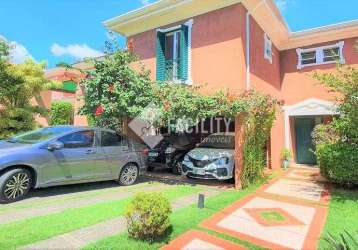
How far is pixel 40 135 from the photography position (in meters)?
7.96

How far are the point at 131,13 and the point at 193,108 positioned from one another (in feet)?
20.0

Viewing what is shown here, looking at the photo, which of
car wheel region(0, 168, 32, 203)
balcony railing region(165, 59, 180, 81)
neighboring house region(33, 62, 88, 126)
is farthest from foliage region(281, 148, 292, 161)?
neighboring house region(33, 62, 88, 126)

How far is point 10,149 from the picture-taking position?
6875 mm

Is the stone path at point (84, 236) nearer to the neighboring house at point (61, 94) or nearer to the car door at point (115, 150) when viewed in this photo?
the car door at point (115, 150)

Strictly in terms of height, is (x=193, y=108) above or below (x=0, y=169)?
above

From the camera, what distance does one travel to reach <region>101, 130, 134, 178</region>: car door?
8.97m

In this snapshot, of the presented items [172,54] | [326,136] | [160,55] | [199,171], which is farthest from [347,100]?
[160,55]

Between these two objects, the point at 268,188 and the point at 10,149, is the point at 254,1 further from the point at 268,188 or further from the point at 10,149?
the point at 10,149

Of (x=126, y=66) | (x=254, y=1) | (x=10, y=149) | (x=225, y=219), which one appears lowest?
(x=225, y=219)

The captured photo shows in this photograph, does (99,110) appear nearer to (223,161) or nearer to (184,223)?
(223,161)

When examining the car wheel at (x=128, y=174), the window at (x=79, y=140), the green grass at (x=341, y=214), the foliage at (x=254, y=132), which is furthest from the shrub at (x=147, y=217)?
the foliage at (x=254, y=132)

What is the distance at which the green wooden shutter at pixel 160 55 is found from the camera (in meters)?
12.5

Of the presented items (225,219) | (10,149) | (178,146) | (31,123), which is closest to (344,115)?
(225,219)

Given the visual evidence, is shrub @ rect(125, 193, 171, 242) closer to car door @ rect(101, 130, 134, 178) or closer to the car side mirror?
the car side mirror
